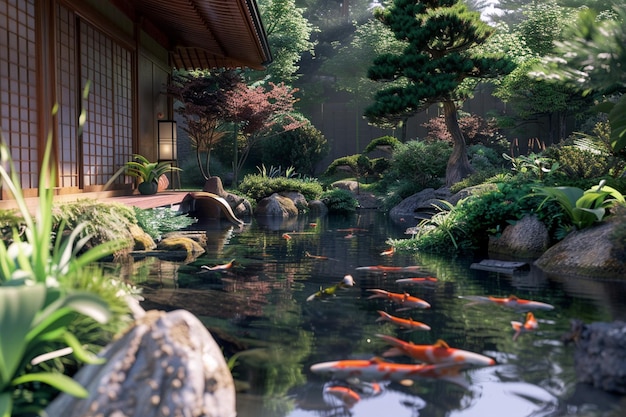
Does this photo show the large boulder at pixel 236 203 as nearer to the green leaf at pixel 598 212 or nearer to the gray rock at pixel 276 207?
the gray rock at pixel 276 207

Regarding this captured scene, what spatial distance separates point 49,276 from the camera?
2.76 m

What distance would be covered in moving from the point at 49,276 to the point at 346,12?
34.3 meters

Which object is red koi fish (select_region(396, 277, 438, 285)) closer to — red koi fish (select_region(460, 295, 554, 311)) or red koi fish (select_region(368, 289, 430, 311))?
red koi fish (select_region(368, 289, 430, 311))

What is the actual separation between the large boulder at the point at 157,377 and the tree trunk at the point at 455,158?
583 inches

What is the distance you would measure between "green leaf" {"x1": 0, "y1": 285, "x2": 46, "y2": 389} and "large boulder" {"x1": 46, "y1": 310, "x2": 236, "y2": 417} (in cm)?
29

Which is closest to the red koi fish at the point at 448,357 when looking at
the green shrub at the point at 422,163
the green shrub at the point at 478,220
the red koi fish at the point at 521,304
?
the red koi fish at the point at 521,304

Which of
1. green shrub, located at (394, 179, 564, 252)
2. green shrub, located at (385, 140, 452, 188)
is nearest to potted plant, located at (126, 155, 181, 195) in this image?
green shrub, located at (394, 179, 564, 252)

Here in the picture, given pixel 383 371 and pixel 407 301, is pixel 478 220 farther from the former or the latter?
pixel 383 371

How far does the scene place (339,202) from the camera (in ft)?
56.9

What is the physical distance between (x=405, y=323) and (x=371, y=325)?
0.77ft

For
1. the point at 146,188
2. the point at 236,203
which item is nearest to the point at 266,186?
the point at 236,203

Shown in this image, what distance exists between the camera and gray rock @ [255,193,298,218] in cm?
1566

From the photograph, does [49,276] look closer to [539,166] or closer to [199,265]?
[199,265]

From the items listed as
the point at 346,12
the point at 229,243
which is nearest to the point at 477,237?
the point at 229,243
